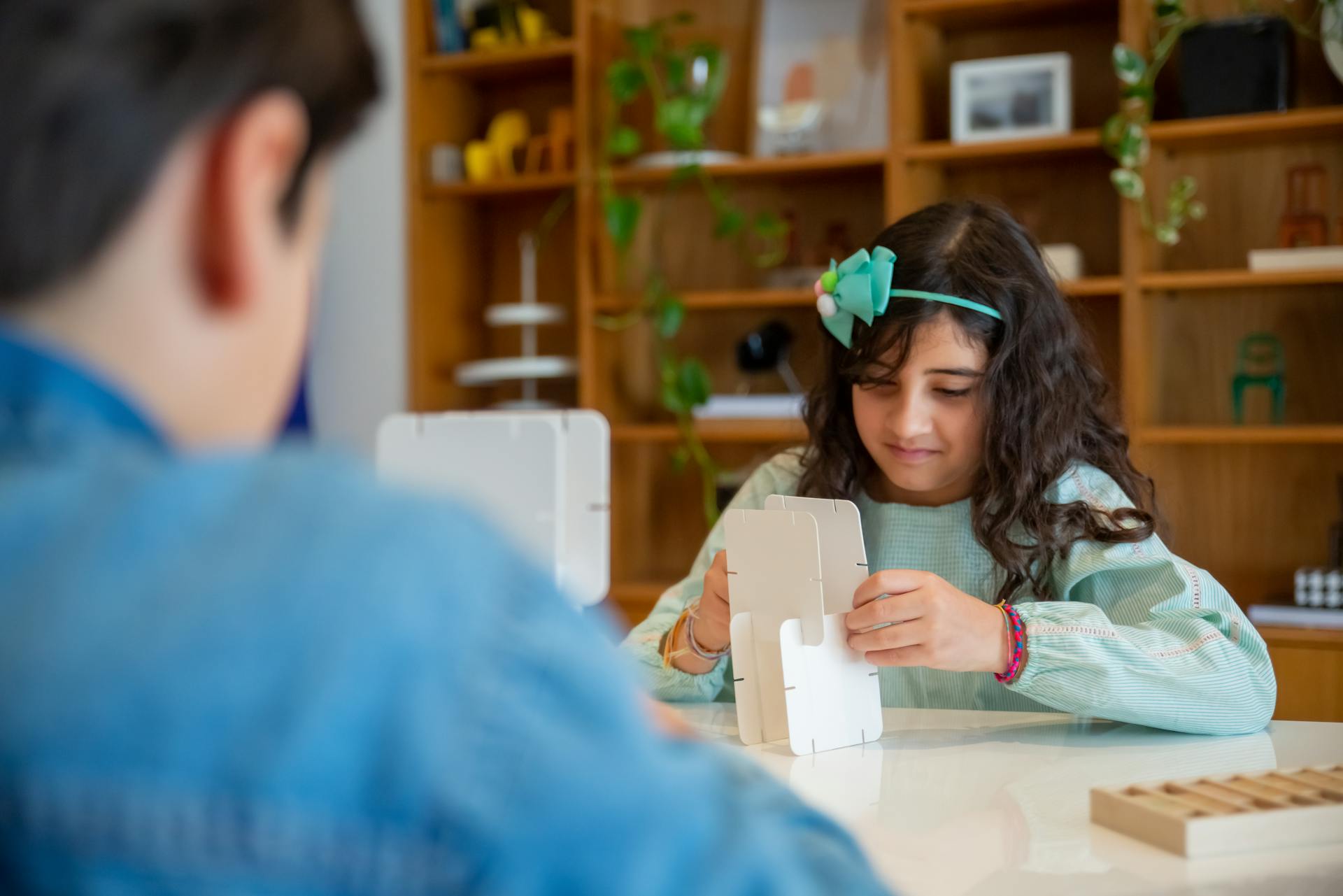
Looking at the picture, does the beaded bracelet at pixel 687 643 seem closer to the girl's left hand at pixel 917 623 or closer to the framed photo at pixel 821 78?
the girl's left hand at pixel 917 623

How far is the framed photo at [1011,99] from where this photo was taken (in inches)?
112

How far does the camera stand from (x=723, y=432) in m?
3.16

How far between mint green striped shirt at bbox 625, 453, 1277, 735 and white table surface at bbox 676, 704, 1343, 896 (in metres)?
0.03

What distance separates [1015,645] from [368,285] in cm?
262

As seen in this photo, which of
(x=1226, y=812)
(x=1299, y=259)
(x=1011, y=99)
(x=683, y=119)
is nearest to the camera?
(x=1226, y=812)

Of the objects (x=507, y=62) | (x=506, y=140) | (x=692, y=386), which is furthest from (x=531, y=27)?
(x=692, y=386)

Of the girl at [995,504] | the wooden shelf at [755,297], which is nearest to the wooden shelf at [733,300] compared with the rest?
the wooden shelf at [755,297]

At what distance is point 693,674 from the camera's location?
4.79 ft

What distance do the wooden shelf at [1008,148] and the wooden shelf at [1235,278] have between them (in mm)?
325

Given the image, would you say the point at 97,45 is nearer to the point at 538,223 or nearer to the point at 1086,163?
the point at 1086,163

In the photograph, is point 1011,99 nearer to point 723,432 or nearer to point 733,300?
point 733,300

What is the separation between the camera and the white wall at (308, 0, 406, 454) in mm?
3490

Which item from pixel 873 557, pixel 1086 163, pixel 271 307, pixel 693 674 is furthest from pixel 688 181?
pixel 271 307

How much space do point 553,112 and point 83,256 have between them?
311cm
